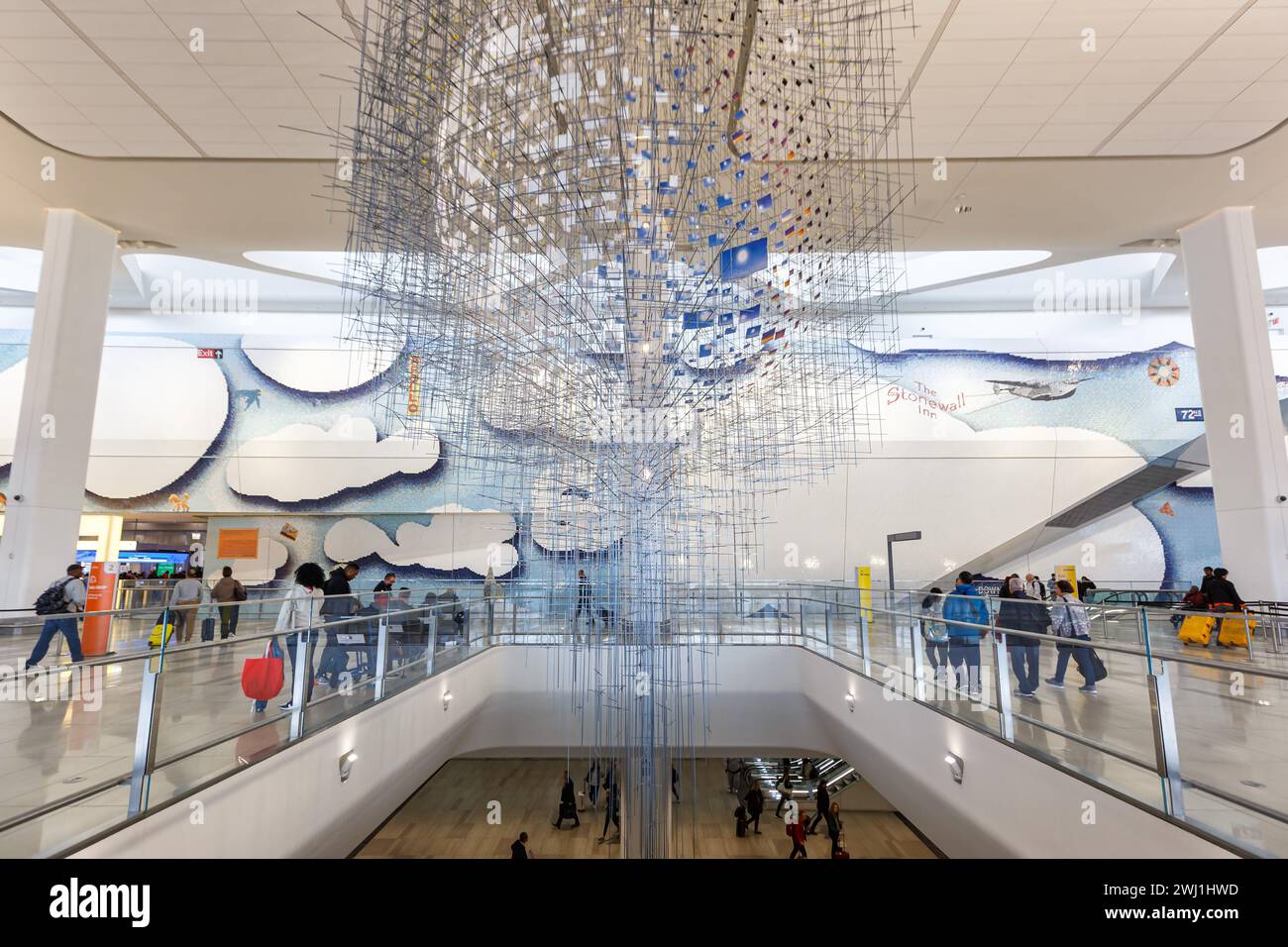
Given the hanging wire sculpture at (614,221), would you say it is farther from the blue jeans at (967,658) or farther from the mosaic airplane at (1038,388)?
the mosaic airplane at (1038,388)

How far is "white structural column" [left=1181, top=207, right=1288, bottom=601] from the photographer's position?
26.5 ft

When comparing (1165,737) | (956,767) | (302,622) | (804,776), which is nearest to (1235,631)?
(956,767)

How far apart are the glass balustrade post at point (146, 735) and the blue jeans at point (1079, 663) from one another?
3342 millimetres

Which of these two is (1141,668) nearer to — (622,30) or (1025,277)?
(622,30)

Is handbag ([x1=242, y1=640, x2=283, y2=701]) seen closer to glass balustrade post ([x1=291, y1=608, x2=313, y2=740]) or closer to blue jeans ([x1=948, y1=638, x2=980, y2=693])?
glass balustrade post ([x1=291, y1=608, x2=313, y2=740])

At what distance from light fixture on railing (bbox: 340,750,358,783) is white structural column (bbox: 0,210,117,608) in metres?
5.76

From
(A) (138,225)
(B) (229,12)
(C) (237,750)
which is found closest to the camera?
(C) (237,750)

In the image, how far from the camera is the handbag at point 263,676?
3.29 metres
